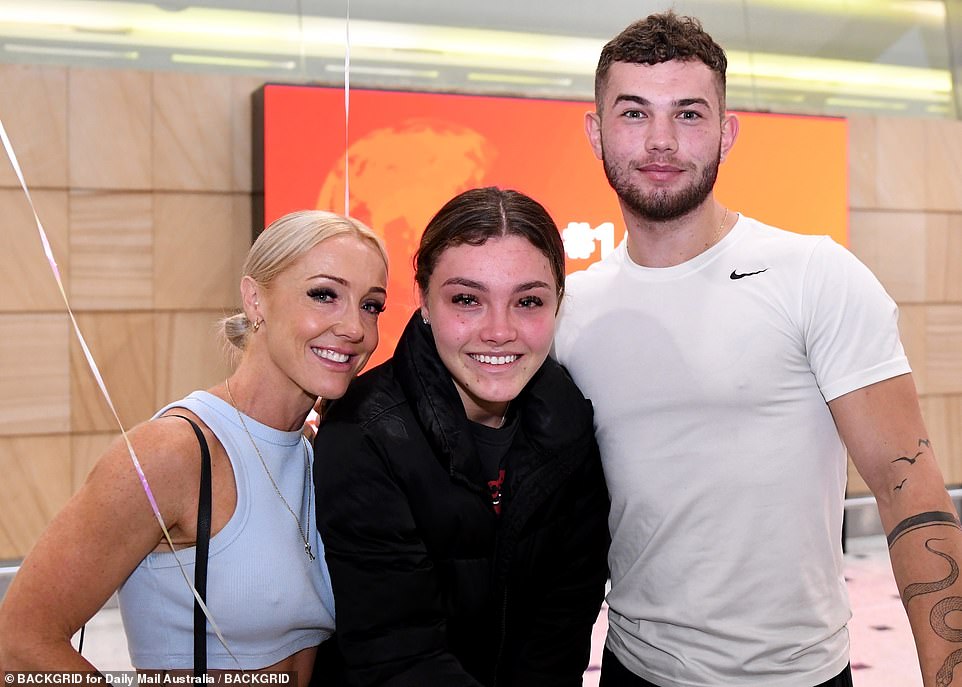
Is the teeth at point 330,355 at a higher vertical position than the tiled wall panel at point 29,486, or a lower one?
higher

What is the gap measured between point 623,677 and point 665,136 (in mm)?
741

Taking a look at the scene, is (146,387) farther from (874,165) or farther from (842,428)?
(874,165)

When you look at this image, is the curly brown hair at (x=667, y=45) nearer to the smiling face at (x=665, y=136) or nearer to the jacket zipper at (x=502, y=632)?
the smiling face at (x=665, y=136)

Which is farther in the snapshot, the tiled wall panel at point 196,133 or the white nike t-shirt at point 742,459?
the tiled wall panel at point 196,133

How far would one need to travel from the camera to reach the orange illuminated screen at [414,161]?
10.6 ft

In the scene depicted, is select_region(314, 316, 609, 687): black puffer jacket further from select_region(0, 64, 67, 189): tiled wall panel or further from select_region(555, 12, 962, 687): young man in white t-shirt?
select_region(0, 64, 67, 189): tiled wall panel

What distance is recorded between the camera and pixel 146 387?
5.02ft

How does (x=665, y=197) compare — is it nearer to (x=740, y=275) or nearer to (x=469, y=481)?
(x=740, y=275)

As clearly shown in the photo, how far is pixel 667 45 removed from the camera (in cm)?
127

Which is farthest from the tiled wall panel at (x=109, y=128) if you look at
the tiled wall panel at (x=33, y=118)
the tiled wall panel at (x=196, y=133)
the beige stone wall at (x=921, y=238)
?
the beige stone wall at (x=921, y=238)

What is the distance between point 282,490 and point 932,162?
4340 millimetres

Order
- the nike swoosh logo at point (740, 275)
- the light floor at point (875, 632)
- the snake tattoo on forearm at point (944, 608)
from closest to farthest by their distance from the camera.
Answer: the snake tattoo on forearm at point (944, 608) < the nike swoosh logo at point (740, 275) < the light floor at point (875, 632)

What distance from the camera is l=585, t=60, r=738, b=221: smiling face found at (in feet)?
4.15

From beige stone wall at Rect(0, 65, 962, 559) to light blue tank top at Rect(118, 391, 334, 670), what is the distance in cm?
15
